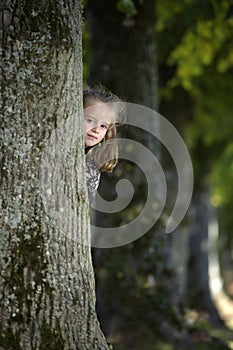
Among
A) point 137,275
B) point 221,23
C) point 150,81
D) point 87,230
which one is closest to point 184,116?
point 221,23

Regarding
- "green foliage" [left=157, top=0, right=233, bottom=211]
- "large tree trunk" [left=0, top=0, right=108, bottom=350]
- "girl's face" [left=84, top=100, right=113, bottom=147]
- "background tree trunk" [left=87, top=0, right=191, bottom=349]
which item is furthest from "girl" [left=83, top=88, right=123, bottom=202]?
"green foliage" [left=157, top=0, right=233, bottom=211]

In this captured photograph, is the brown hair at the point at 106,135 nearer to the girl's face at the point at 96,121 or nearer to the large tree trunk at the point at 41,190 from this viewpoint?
the girl's face at the point at 96,121

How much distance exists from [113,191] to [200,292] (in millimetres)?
6819

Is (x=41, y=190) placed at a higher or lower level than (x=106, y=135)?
lower

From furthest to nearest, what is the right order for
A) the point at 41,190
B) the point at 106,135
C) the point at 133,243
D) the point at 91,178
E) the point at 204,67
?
the point at 204,67
the point at 133,243
the point at 106,135
the point at 91,178
the point at 41,190

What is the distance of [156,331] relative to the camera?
8.04 meters

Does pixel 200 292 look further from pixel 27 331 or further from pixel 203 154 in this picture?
pixel 27 331

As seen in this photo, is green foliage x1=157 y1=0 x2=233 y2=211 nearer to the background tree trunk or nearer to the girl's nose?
the background tree trunk

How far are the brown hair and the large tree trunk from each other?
2.85 feet

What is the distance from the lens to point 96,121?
4.82 meters

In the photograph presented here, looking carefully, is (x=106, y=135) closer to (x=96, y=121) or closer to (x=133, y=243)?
(x=96, y=121)

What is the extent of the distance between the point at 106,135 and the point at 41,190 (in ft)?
4.29

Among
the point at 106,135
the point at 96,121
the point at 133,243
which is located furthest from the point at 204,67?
the point at 96,121

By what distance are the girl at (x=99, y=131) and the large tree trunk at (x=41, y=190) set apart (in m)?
0.67
